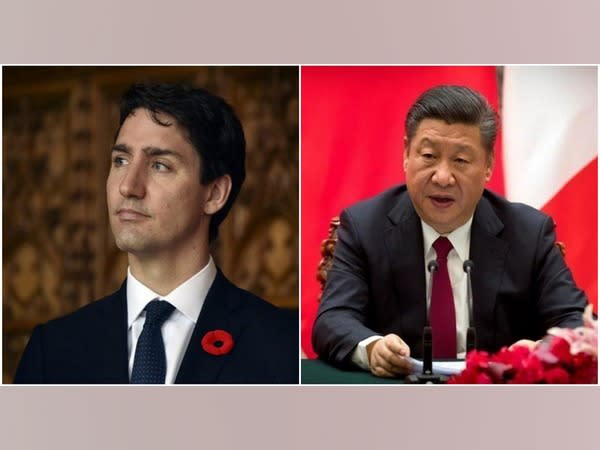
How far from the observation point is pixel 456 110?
5.78 meters

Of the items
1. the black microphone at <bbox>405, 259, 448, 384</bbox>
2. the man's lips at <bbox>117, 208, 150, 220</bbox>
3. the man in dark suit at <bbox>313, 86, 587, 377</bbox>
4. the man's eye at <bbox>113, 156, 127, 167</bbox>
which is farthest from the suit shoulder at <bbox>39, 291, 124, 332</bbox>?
the black microphone at <bbox>405, 259, 448, 384</bbox>

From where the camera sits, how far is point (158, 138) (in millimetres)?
5859

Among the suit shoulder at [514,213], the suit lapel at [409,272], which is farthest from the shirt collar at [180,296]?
the suit shoulder at [514,213]

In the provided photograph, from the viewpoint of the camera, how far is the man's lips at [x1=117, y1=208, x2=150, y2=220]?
19.3 ft

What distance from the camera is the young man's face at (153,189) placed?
5.86m

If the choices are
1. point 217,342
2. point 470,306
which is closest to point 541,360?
point 470,306

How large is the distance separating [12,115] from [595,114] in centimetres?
272

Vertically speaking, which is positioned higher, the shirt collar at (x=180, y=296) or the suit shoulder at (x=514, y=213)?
the suit shoulder at (x=514, y=213)

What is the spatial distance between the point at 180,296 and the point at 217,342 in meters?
0.27

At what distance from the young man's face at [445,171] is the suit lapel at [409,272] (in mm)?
114

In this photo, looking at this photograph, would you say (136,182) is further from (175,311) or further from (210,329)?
(210,329)

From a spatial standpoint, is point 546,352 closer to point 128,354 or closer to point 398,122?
point 398,122

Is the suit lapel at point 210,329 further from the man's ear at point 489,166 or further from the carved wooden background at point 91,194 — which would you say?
the man's ear at point 489,166

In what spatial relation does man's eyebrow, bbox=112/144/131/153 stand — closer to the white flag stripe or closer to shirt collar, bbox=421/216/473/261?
shirt collar, bbox=421/216/473/261
